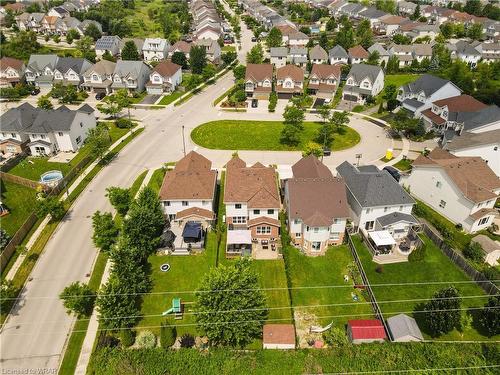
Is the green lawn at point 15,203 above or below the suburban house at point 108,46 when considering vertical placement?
below

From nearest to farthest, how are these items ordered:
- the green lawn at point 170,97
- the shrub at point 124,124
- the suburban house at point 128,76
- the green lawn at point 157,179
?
the green lawn at point 157,179 < the shrub at point 124,124 < the green lawn at point 170,97 < the suburban house at point 128,76

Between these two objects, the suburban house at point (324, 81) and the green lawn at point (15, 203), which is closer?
the green lawn at point (15, 203)

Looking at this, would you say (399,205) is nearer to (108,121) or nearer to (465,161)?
(465,161)

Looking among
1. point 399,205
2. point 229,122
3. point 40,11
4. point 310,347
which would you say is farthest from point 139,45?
point 310,347

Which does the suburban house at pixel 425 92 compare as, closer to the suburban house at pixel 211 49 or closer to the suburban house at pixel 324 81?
the suburban house at pixel 324 81

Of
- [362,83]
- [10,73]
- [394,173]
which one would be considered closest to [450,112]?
[362,83]

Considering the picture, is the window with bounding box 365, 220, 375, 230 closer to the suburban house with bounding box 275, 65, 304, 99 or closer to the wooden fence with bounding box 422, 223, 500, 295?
the wooden fence with bounding box 422, 223, 500, 295

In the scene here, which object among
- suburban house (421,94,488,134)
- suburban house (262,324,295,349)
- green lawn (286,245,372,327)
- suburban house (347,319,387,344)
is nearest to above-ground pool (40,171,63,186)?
green lawn (286,245,372,327)

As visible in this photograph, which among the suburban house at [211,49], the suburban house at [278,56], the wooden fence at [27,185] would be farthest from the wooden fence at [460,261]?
the suburban house at [211,49]
